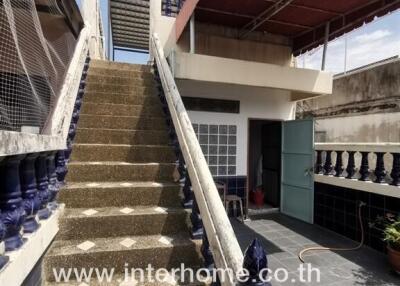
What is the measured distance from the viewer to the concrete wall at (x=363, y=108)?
6219 millimetres

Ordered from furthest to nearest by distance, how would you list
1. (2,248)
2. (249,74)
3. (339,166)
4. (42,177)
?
(339,166), (249,74), (42,177), (2,248)

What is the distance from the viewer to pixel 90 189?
87.4 inches

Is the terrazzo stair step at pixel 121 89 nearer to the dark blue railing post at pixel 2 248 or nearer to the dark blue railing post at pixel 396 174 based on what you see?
the dark blue railing post at pixel 2 248

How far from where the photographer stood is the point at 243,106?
561cm

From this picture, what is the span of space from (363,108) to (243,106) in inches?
146

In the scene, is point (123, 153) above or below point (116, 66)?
below

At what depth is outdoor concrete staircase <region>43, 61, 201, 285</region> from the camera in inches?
72.5

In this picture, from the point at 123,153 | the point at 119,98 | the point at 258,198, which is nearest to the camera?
the point at 123,153

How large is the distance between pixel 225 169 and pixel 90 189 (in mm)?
3628

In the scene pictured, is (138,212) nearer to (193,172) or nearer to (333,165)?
(193,172)

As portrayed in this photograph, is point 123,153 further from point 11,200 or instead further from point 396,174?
point 396,174

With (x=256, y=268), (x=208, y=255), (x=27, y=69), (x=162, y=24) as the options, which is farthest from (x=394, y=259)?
(x=162, y=24)

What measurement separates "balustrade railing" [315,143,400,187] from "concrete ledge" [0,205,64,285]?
4.05 meters

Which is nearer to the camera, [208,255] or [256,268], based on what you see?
[256,268]
